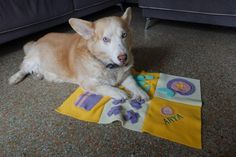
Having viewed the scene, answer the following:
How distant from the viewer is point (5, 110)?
1.32 metres

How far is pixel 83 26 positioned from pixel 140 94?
1.74ft

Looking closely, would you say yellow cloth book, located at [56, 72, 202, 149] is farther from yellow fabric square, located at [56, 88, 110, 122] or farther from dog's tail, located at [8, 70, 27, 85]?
dog's tail, located at [8, 70, 27, 85]

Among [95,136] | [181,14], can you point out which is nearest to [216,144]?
[95,136]

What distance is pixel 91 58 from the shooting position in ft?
4.29

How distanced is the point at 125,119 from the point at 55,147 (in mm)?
388

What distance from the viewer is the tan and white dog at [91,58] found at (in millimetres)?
1183

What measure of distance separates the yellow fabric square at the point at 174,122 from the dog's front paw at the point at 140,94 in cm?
5

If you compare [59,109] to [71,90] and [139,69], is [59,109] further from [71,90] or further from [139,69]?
[139,69]

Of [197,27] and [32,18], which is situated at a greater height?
[32,18]

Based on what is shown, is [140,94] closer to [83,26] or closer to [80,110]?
[80,110]

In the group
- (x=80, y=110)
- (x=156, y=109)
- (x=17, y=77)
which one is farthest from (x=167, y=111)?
(x=17, y=77)

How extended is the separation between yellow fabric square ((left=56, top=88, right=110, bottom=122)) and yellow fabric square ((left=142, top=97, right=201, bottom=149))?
281 millimetres

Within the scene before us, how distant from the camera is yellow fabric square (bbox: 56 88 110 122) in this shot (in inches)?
47.5

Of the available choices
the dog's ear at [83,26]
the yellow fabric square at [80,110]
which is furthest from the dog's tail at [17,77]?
the dog's ear at [83,26]
